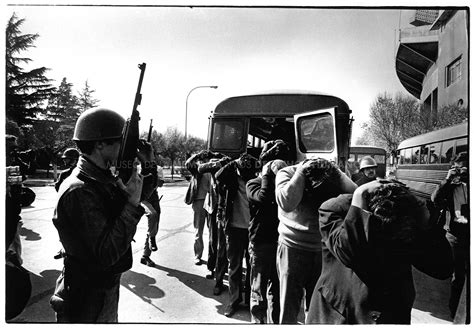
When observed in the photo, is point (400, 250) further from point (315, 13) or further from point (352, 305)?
point (315, 13)

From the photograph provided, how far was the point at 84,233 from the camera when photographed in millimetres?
1350

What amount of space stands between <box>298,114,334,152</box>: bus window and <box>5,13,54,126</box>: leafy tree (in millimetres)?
3058

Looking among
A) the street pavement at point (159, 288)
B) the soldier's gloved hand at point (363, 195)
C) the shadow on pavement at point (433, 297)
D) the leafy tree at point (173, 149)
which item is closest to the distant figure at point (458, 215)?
the shadow on pavement at point (433, 297)

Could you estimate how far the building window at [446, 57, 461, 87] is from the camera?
2.24 m

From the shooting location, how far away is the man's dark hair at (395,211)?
1.26 m

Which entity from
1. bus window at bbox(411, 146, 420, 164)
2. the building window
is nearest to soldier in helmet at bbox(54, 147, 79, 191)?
the building window

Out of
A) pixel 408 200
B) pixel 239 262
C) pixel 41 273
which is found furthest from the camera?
pixel 41 273

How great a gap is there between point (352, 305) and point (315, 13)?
6.71ft

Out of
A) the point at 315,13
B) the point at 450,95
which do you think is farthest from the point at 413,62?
the point at 315,13

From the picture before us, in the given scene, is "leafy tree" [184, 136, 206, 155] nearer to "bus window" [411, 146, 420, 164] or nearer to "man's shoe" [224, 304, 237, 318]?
"bus window" [411, 146, 420, 164]

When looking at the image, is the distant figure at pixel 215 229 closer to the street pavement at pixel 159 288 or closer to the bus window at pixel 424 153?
the street pavement at pixel 159 288

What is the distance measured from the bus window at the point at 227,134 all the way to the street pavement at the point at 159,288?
6.13 ft

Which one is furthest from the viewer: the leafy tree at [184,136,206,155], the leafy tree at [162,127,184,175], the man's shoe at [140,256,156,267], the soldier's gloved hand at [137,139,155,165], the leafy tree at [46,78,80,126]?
the leafy tree at [162,127,184,175]

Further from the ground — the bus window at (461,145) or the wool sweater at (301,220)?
the bus window at (461,145)
